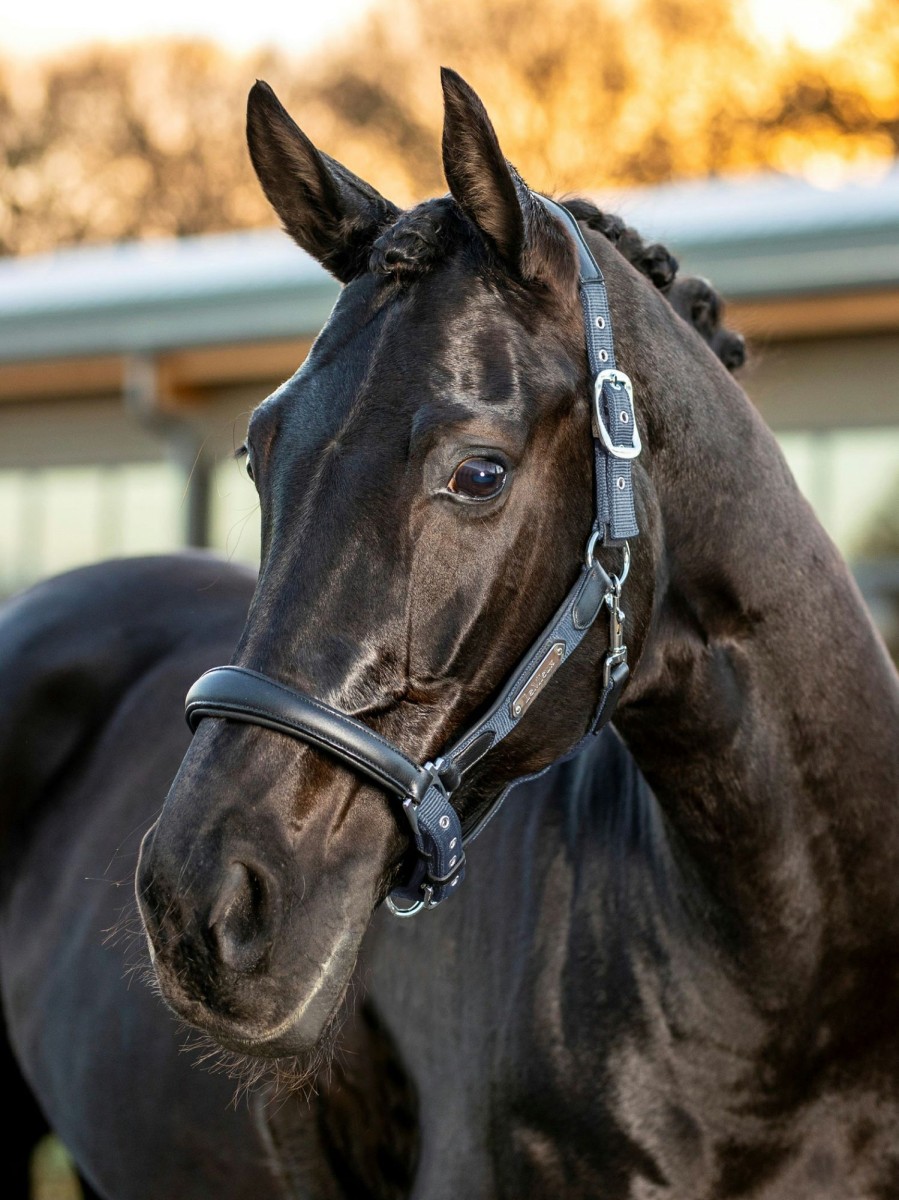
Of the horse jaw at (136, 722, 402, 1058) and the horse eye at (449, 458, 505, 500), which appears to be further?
the horse eye at (449, 458, 505, 500)

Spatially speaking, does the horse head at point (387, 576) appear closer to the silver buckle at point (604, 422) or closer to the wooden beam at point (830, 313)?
the silver buckle at point (604, 422)

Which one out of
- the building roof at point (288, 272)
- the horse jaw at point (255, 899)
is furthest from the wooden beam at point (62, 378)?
the horse jaw at point (255, 899)

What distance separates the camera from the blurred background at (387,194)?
25.1 feet

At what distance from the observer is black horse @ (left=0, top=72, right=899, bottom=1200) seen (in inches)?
69.5

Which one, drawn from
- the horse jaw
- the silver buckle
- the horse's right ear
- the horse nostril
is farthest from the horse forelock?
the horse nostril

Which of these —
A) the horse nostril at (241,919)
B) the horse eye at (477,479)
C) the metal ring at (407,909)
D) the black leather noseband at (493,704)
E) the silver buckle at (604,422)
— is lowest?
the metal ring at (407,909)

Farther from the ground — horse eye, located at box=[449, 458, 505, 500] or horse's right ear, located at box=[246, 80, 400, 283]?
horse's right ear, located at box=[246, 80, 400, 283]

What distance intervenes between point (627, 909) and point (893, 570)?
621cm

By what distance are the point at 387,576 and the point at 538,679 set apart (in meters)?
0.29

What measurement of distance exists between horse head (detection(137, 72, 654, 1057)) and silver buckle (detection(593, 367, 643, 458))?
0.02m

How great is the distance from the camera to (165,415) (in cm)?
921

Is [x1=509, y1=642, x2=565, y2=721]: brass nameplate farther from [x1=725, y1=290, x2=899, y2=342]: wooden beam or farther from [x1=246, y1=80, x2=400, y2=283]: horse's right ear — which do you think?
[x1=725, y1=290, x2=899, y2=342]: wooden beam

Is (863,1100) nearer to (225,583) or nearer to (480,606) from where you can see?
(480,606)

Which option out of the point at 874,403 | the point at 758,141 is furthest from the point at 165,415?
the point at 758,141
